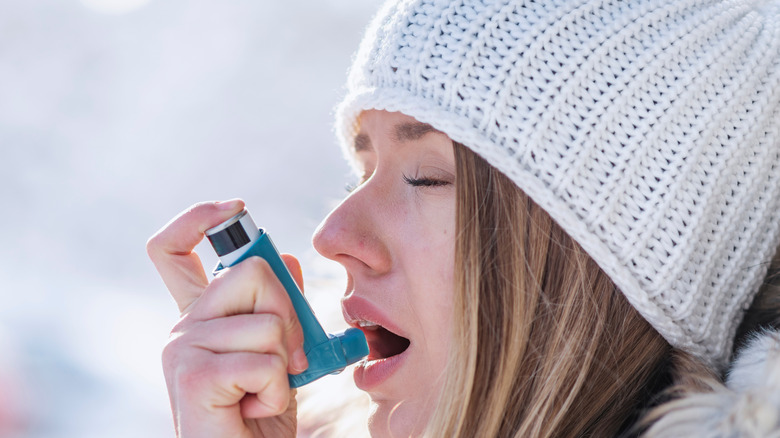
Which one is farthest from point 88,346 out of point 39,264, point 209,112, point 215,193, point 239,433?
point 239,433

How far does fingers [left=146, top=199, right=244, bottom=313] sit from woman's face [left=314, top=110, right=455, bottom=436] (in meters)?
0.16

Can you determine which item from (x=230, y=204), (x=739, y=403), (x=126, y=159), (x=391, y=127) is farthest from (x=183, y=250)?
(x=126, y=159)

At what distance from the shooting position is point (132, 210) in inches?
79.6

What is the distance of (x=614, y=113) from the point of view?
83 centimetres

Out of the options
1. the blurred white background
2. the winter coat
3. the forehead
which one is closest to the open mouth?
the forehead

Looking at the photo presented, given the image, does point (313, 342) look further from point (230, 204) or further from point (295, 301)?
point (230, 204)

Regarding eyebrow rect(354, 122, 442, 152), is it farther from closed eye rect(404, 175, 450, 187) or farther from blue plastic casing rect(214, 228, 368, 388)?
blue plastic casing rect(214, 228, 368, 388)

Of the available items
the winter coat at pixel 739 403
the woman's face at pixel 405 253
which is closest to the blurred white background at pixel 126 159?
the woman's face at pixel 405 253

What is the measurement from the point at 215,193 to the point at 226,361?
54.7 inches

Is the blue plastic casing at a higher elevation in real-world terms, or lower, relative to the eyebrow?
lower

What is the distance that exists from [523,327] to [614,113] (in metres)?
0.31

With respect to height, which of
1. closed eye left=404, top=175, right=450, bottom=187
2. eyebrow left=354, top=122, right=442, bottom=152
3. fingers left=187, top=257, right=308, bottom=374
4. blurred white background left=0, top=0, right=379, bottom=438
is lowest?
fingers left=187, top=257, right=308, bottom=374

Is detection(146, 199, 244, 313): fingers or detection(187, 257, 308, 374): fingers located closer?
detection(187, 257, 308, 374): fingers

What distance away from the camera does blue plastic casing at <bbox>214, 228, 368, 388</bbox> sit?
82 cm
